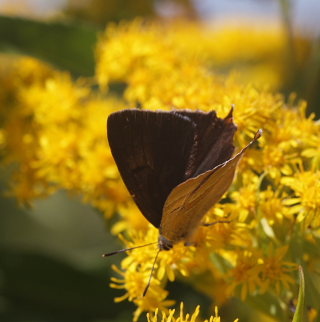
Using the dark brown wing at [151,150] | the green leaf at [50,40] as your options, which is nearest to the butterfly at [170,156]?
the dark brown wing at [151,150]

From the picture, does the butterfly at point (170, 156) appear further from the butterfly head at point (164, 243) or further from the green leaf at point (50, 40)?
the green leaf at point (50, 40)

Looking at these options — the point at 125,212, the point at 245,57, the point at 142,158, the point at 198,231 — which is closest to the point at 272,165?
the point at 198,231

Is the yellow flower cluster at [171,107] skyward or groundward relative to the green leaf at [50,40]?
groundward

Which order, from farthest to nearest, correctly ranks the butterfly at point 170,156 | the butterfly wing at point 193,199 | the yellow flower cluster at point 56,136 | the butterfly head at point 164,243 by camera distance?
the yellow flower cluster at point 56,136 → the butterfly head at point 164,243 → the butterfly at point 170,156 → the butterfly wing at point 193,199

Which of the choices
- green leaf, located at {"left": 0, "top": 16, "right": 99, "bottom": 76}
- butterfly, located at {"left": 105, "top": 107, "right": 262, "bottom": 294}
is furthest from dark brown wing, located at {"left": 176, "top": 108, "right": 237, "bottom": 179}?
green leaf, located at {"left": 0, "top": 16, "right": 99, "bottom": 76}

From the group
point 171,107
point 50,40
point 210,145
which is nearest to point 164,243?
point 210,145

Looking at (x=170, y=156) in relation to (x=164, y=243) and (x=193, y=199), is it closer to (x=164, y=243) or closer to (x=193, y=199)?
(x=193, y=199)

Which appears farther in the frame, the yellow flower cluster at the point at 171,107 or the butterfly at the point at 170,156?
the yellow flower cluster at the point at 171,107

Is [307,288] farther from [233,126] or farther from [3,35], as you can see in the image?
[3,35]
